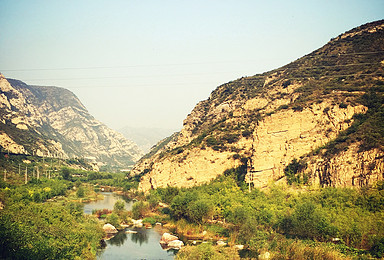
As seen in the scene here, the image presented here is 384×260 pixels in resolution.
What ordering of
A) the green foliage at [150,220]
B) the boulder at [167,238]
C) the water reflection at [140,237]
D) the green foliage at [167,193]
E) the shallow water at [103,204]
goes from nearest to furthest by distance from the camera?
the boulder at [167,238], the water reflection at [140,237], the green foliage at [150,220], the green foliage at [167,193], the shallow water at [103,204]

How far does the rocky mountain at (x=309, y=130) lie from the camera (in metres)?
57.8

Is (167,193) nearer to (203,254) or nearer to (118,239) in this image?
(118,239)

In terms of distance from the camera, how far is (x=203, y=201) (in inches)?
2596

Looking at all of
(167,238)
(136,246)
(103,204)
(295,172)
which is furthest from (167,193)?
(295,172)

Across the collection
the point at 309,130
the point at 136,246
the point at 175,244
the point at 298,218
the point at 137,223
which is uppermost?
the point at 309,130

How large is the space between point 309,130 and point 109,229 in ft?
124

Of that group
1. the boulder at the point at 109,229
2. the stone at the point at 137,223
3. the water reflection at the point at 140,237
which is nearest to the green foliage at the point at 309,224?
the water reflection at the point at 140,237

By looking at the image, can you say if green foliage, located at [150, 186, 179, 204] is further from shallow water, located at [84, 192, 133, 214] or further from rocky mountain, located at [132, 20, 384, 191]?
shallow water, located at [84, 192, 133, 214]

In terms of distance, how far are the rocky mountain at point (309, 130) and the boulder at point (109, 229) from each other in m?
24.8

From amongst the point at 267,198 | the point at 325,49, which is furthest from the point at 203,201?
the point at 325,49

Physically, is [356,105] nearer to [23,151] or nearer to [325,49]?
[325,49]

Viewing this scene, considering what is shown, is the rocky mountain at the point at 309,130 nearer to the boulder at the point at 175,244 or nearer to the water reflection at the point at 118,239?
the boulder at the point at 175,244

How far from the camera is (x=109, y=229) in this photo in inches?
2522

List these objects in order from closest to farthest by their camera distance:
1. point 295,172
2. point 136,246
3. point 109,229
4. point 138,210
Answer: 1. point 136,246
2. point 109,229
3. point 295,172
4. point 138,210
